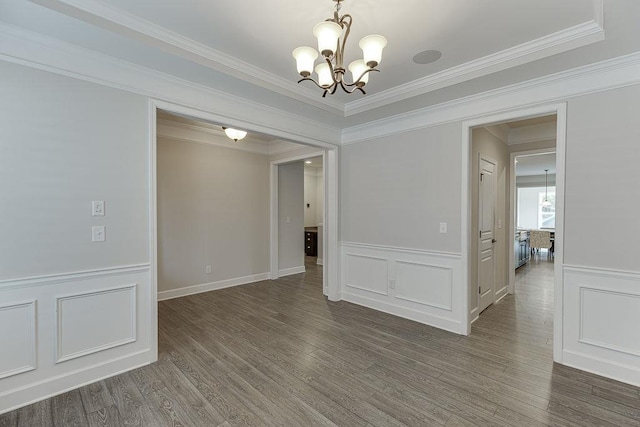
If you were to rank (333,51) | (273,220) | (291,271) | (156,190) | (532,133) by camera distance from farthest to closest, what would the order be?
(291,271) < (273,220) < (532,133) < (156,190) < (333,51)

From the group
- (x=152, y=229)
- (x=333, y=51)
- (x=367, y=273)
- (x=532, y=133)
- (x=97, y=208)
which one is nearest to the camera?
(x=333, y=51)

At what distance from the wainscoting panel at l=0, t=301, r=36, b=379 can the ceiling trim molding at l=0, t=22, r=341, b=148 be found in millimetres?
1761

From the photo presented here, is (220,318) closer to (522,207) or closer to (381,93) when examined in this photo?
(381,93)

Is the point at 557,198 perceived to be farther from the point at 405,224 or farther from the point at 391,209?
the point at 391,209

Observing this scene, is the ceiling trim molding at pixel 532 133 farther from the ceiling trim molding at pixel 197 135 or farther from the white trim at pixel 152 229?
the white trim at pixel 152 229

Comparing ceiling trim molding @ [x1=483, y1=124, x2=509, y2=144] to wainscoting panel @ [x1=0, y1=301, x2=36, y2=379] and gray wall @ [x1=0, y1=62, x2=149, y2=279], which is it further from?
wainscoting panel @ [x1=0, y1=301, x2=36, y2=379]

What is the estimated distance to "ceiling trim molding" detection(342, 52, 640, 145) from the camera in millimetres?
2402

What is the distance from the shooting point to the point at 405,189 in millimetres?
3816

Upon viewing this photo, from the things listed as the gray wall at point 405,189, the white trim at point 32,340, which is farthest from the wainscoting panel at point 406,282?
the white trim at point 32,340

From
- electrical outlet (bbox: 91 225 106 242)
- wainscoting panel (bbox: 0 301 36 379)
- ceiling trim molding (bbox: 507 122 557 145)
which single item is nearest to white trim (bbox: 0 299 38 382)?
wainscoting panel (bbox: 0 301 36 379)

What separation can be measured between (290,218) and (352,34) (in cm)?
428

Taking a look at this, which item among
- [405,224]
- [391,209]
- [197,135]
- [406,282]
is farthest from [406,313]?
[197,135]

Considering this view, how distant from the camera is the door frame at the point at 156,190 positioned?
2646 millimetres

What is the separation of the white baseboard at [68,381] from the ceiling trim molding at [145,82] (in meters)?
2.32
